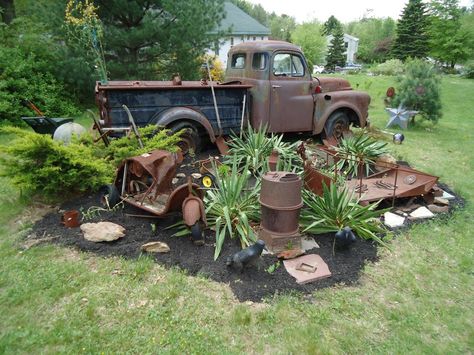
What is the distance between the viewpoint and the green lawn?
248cm

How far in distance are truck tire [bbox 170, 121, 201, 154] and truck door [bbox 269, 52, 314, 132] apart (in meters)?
1.50

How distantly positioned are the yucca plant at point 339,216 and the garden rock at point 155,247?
4.94 feet

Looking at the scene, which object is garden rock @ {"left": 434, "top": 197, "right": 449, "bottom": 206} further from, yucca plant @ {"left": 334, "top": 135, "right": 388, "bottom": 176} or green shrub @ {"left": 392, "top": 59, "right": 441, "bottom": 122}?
green shrub @ {"left": 392, "top": 59, "right": 441, "bottom": 122}

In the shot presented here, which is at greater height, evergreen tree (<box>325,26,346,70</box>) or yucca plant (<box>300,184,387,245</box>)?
evergreen tree (<box>325,26,346,70</box>)

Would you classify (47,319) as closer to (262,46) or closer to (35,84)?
(262,46)

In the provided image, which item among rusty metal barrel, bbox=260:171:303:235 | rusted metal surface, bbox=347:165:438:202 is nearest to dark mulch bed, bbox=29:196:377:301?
rusty metal barrel, bbox=260:171:303:235

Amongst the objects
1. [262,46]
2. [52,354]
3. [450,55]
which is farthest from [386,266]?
[450,55]

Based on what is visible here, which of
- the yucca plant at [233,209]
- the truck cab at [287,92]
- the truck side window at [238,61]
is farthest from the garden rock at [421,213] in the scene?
the truck side window at [238,61]

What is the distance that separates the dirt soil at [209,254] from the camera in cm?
307

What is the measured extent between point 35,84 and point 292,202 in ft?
30.3

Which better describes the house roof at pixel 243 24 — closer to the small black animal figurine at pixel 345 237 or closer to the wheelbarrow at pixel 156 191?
the wheelbarrow at pixel 156 191

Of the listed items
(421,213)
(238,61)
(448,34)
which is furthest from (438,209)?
(448,34)

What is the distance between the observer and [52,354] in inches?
92.7

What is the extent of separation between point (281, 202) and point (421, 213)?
2.21 m
